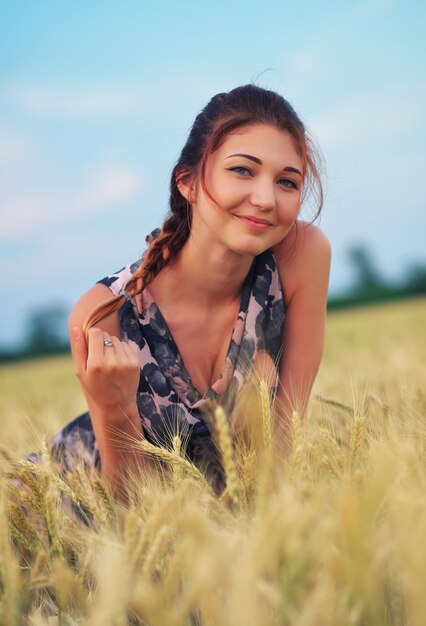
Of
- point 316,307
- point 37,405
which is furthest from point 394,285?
point 316,307

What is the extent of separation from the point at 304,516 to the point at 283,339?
1318 mm

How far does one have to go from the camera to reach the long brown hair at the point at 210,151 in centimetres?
169

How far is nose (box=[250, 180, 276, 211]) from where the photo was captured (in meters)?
1.52

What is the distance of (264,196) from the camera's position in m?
1.53

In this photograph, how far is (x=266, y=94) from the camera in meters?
1.77

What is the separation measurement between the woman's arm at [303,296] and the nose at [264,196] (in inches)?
16.2

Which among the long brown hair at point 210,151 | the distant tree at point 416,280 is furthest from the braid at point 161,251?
the distant tree at point 416,280

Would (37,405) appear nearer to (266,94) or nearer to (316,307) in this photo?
(316,307)

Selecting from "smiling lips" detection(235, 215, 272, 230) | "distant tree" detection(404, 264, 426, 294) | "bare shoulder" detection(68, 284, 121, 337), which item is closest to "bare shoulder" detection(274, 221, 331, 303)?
"smiling lips" detection(235, 215, 272, 230)

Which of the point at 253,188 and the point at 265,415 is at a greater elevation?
the point at 253,188

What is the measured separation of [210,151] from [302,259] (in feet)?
1.54

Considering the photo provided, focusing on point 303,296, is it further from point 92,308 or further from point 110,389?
point 110,389

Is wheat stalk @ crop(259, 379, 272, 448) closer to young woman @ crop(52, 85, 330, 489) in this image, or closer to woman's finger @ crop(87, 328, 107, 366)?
woman's finger @ crop(87, 328, 107, 366)

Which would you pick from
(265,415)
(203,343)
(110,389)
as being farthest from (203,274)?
(265,415)
